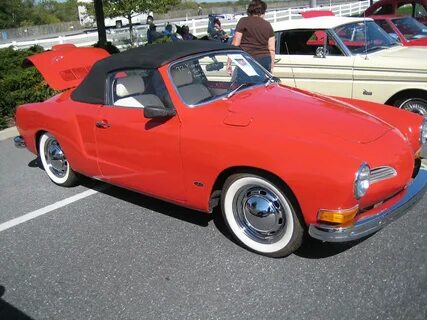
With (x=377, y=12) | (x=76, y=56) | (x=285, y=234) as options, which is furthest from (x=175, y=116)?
(x=377, y=12)

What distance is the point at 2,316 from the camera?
2.97 m

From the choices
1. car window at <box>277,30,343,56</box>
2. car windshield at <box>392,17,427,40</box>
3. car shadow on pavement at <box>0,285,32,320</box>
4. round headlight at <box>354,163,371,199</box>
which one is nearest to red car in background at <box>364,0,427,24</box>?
car windshield at <box>392,17,427,40</box>

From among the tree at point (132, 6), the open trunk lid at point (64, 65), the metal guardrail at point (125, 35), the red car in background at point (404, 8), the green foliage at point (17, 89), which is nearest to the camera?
the open trunk lid at point (64, 65)

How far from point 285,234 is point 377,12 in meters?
10.3

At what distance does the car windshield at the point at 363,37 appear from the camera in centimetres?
650

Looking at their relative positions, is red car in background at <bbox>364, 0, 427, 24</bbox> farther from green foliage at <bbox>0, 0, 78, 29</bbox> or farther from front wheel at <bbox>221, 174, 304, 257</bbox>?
green foliage at <bbox>0, 0, 78, 29</bbox>

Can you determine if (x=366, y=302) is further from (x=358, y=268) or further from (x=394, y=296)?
(x=358, y=268)

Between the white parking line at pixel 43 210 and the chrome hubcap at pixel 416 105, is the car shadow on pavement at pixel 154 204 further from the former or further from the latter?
the chrome hubcap at pixel 416 105

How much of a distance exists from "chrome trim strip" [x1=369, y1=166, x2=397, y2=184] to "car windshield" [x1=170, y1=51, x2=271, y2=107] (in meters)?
1.41

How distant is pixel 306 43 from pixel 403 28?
9.57 feet

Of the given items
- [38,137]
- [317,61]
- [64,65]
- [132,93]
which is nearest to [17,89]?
[64,65]

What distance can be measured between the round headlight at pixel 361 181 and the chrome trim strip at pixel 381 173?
0.31ft

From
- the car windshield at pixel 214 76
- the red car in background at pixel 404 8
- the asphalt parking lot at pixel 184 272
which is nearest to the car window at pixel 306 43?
the car windshield at pixel 214 76

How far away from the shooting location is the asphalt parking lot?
9.41 feet
